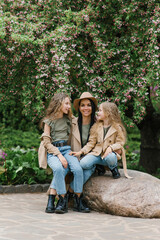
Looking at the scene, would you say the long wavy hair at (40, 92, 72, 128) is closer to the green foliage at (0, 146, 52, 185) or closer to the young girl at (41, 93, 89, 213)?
the young girl at (41, 93, 89, 213)

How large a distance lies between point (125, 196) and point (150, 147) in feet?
12.4

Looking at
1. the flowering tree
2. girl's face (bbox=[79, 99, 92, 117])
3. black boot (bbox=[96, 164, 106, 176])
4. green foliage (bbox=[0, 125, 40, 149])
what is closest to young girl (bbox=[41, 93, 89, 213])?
girl's face (bbox=[79, 99, 92, 117])

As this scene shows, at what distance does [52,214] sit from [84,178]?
76cm

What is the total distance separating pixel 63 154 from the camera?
5.41 m

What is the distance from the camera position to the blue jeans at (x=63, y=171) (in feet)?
16.6

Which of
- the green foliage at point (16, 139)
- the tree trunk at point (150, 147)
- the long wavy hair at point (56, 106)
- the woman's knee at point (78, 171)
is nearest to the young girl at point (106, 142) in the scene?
the woman's knee at point (78, 171)

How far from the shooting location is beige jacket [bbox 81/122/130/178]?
212 inches

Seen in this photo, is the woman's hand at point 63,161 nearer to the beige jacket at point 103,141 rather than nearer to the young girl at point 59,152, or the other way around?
the young girl at point 59,152

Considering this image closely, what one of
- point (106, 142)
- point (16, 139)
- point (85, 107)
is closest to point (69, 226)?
point (106, 142)

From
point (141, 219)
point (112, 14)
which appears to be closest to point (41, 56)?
point (112, 14)

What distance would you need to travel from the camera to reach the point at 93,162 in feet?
17.5

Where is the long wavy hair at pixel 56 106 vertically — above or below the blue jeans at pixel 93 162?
above

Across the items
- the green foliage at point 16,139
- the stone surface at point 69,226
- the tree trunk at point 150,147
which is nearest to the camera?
the stone surface at point 69,226

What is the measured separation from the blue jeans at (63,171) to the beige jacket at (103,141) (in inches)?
10.4
